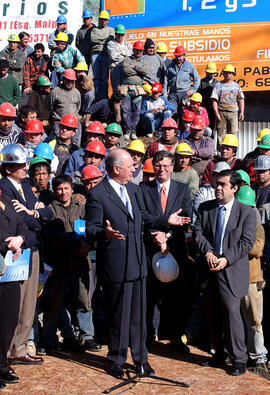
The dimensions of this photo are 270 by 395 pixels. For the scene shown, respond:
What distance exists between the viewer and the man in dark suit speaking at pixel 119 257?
6801 mm

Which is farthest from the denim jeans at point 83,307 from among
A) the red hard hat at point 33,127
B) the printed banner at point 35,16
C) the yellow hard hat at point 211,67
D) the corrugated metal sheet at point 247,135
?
the printed banner at point 35,16

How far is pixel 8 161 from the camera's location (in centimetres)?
688

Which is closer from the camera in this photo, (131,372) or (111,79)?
(131,372)

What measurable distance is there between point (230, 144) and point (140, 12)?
703cm

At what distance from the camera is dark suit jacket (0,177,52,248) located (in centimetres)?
682

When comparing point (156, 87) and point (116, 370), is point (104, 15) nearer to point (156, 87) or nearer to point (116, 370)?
point (156, 87)

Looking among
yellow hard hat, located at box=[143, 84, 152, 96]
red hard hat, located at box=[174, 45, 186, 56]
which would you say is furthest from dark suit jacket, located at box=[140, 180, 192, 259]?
red hard hat, located at box=[174, 45, 186, 56]

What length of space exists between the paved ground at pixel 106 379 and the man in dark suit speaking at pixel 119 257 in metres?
0.28

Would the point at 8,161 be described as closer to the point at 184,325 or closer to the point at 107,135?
the point at 184,325

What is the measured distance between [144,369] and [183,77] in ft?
30.9

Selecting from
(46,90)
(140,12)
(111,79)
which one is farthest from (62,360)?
(140,12)

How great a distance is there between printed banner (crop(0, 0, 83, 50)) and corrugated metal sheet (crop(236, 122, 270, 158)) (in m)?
5.39

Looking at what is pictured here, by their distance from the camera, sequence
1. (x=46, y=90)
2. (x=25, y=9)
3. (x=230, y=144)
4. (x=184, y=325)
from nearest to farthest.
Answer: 1. (x=184, y=325)
2. (x=230, y=144)
3. (x=46, y=90)
4. (x=25, y=9)

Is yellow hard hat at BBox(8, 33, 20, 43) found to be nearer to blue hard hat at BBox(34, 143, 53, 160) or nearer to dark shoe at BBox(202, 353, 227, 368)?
blue hard hat at BBox(34, 143, 53, 160)
